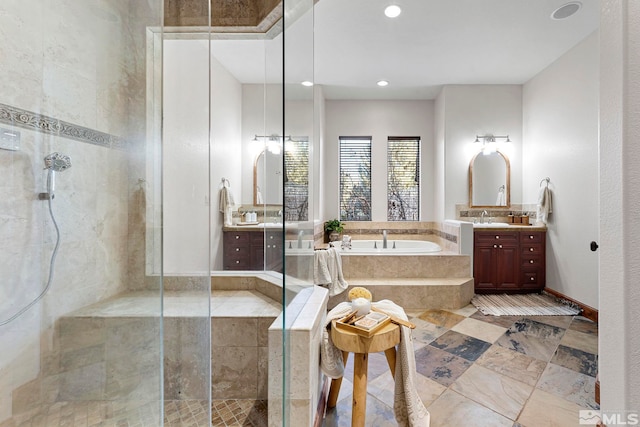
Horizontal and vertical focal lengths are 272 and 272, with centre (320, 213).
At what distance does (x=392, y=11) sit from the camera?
255 centimetres

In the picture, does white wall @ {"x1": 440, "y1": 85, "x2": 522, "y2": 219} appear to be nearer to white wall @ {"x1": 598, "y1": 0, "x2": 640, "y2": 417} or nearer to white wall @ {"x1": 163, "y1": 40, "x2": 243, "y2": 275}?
white wall @ {"x1": 598, "y1": 0, "x2": 640, "y2": 417}

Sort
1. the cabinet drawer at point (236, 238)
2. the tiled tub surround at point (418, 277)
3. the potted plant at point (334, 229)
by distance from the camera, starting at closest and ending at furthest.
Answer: the tiled tub surround at point (418, 277)
the cabinet drawer at point (236, 238)
the potted plant at point (334, 229)

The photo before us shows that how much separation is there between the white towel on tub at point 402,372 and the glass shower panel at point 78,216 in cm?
75

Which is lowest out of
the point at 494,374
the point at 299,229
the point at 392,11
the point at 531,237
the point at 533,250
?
the point at 494,374

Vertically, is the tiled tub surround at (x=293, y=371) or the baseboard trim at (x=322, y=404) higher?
the tiled tub surround at (x=293, y=371)

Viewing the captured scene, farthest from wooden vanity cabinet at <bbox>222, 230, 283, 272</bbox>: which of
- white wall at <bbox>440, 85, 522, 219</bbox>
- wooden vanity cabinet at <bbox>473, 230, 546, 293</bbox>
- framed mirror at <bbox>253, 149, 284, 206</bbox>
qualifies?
white wall at <bbox>440, 85, 522, 219</bbox>

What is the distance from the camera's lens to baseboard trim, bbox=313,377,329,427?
1.34m

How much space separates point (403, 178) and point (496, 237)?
172 centimetres

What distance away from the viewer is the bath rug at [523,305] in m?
2.94

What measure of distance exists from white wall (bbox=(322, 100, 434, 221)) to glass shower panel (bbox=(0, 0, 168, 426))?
3.35 metres

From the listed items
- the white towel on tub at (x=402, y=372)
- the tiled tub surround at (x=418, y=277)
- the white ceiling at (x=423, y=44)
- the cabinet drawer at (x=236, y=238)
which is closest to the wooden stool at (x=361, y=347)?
the white towel on tub at (x=402, y=372)

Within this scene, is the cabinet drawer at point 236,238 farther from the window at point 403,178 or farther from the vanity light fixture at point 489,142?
the vanity light fixture at point 489,142

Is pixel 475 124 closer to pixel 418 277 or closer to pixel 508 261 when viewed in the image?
pixel 508 261

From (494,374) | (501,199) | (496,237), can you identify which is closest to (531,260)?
(496,237)
